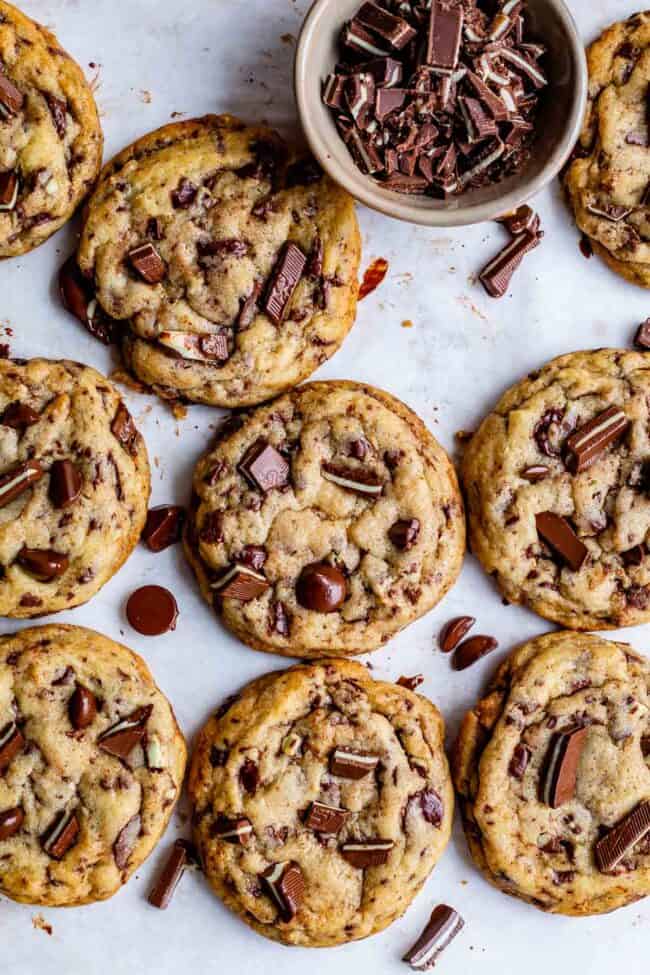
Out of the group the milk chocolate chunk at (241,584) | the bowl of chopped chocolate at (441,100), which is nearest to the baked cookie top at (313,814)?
the milk chocolate chunk at (241,584)

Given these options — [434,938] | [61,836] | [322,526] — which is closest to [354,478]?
[322,526]

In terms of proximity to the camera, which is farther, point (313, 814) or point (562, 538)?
point (562, 538)

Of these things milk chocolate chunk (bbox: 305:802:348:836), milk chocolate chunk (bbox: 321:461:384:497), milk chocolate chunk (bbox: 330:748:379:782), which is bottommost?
milk chocolate chunk (bbox: 305:802:348:836)

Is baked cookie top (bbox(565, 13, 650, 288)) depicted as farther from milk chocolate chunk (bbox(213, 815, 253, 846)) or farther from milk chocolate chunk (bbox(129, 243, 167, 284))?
milk chocolate chunk (bbox(213, 815, 253, 846))

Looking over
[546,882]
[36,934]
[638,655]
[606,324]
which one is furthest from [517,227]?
[36,934]

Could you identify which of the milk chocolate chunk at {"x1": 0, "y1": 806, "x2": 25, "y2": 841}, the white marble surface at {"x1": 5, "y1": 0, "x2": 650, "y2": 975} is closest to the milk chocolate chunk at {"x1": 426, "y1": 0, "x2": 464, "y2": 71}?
the white marble surface at {"x1": 5, "y1": 0, "x2": 650, "y2": 975}

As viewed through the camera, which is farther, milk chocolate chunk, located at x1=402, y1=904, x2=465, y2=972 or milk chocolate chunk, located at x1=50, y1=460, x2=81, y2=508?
milk chocolate chunk, located at x1=402, y1=904, x2=465, y2=972

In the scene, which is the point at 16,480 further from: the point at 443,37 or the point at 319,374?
the point at 443,37

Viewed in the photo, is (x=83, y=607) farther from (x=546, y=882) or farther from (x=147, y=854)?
(x=546, y=882)
